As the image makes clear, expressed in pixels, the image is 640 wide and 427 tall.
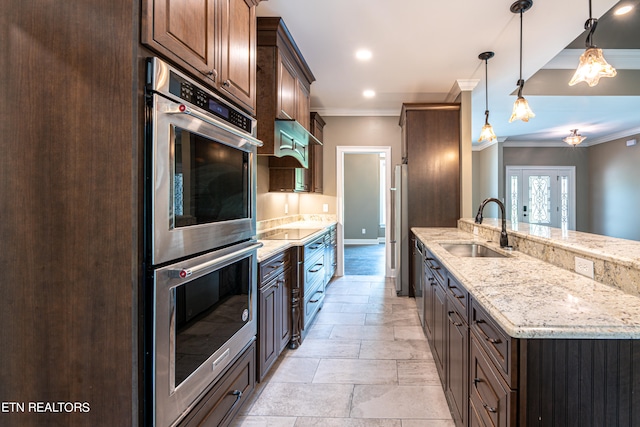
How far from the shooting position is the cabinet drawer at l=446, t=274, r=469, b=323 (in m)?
1.47

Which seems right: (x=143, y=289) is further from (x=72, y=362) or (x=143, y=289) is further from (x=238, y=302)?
(x=238, y=302)

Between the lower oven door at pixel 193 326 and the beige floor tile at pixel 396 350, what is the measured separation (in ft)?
4.45

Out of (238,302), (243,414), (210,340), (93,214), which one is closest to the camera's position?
(93,214)

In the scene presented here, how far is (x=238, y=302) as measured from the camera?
1.63 meters

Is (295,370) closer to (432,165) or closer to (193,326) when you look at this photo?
→ (193,326)

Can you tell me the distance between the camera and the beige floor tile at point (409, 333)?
2.96 meters

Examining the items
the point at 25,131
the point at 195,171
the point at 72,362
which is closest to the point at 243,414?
the point at 72,362

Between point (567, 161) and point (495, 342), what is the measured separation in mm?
9081

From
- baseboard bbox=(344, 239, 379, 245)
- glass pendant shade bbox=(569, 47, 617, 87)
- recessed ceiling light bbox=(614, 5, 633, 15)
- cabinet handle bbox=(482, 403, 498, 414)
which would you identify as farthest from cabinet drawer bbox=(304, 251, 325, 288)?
baseboard bbox=(344, 239, 379, 245)

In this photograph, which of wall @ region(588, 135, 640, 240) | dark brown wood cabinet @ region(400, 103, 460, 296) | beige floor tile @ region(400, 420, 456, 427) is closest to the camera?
beige floor tile @ region(400, 420, 456, 427)

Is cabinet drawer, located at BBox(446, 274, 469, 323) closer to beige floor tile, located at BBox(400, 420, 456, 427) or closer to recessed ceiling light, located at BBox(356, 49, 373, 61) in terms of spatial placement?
beige floor tile, located at BBox(400, 420, 456, 427)

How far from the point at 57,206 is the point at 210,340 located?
743mm

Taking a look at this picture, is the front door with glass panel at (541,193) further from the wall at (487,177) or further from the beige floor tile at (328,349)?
the beige floor tile at (328,349)

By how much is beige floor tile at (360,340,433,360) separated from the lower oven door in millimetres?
1357
